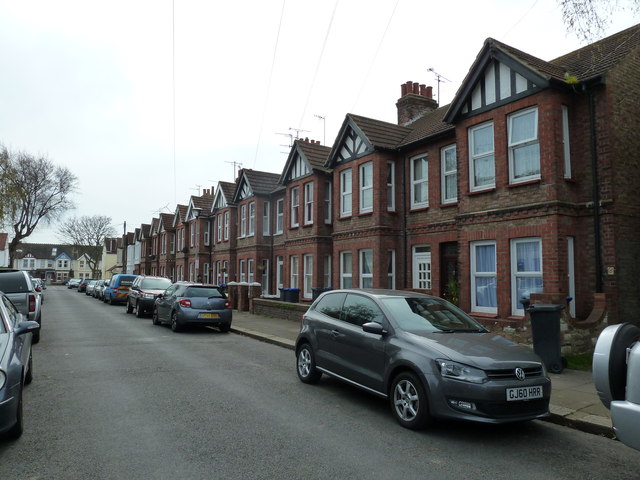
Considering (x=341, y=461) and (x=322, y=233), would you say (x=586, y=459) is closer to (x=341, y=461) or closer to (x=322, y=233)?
(x=341, y=461)

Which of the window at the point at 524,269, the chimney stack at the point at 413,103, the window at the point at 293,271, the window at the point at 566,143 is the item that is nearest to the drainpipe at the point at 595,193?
the window at the point at 566,143

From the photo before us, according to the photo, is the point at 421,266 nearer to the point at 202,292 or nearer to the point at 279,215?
the point at 202,292

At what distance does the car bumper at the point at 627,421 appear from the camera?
Answer: 3479mm

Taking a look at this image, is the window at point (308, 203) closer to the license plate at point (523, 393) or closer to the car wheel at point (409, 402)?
the car wheel at point (409, 402)

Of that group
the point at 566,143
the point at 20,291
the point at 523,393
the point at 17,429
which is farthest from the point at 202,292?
the point at 523,393

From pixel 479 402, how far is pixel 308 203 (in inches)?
670

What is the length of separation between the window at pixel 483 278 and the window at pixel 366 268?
16.2ft

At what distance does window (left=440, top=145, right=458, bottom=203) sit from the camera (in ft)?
49.0

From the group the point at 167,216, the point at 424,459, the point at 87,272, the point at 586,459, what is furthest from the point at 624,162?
the point at 87,272

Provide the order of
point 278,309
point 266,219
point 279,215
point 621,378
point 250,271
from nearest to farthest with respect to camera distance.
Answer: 1. point 621,378
2. point 278,309
3. point 279,215
4. point 266,219
5. point 250,271

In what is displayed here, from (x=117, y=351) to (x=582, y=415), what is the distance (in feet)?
30.1

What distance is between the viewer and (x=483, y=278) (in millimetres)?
12625

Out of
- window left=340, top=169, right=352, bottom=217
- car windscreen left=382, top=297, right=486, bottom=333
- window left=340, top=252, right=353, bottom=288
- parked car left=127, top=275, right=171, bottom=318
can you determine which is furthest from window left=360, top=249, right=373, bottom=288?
car windscreen left=382, top=297, right=486, bottom=333

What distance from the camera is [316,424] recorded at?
554 cm
